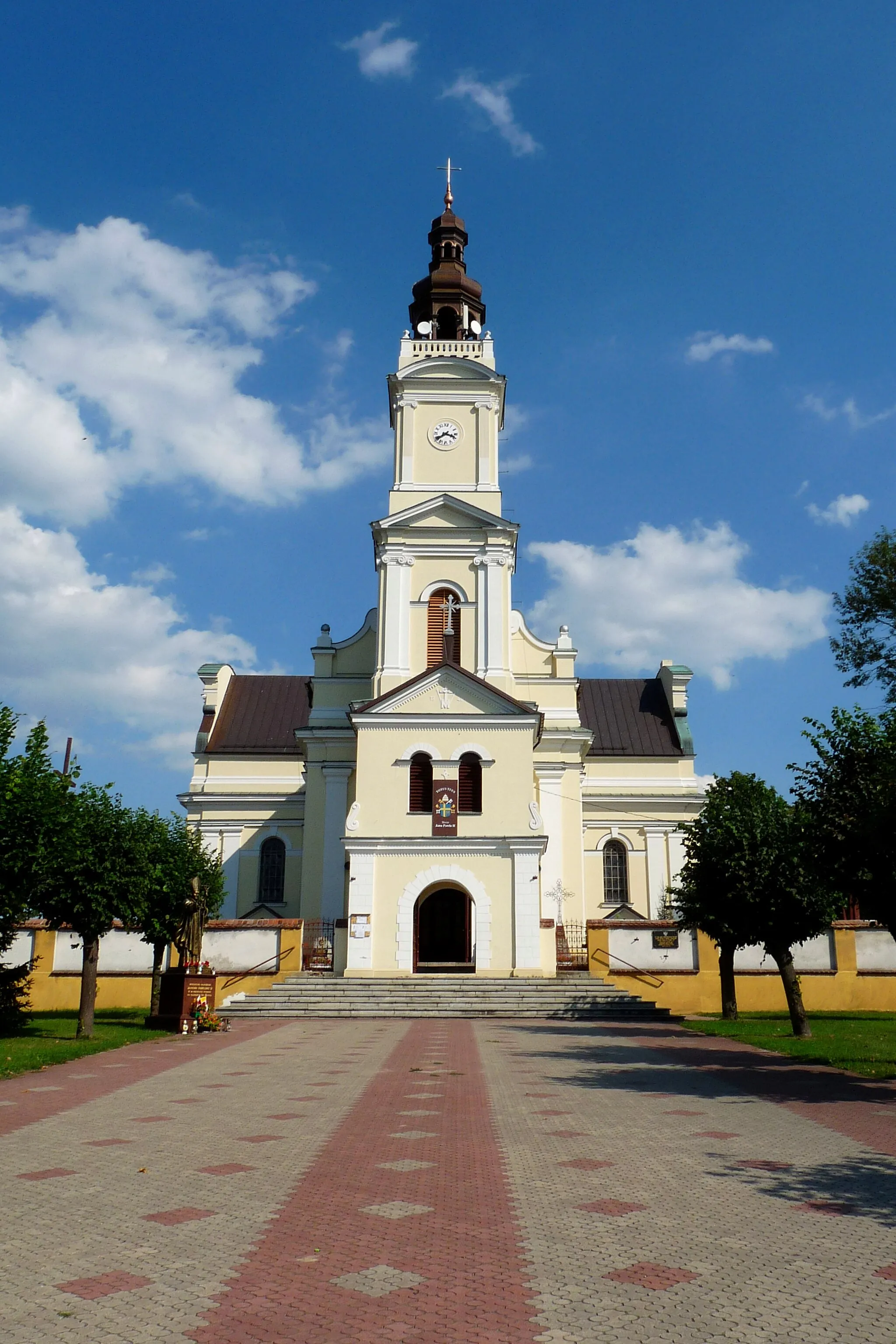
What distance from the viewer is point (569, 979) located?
31484 mm

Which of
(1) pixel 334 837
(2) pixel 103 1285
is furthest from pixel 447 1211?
(1) pixel 334 837

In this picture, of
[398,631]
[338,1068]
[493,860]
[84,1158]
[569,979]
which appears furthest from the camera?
[398,631]

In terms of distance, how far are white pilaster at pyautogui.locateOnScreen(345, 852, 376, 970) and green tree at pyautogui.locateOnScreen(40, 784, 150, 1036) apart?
9.48 meters

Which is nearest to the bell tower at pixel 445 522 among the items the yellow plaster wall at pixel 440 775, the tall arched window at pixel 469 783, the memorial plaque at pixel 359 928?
the yellow plaster wall at pixel 440 775

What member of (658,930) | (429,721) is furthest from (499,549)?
(658,930)

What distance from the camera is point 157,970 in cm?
2931

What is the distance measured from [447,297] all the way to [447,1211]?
43705 mm

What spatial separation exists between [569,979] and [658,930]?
3.15 meters

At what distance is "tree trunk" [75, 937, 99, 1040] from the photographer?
22.4 metres

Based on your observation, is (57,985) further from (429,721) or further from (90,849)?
(429,721)

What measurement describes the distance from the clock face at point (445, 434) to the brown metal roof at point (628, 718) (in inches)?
534

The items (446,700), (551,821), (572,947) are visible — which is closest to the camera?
(446,700)

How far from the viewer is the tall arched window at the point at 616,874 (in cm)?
4678

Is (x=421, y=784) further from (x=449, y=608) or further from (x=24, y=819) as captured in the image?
(x=24, y=819)
